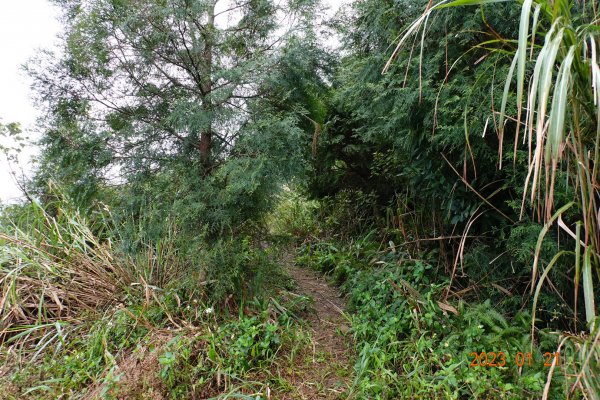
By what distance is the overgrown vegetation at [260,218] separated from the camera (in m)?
2.12

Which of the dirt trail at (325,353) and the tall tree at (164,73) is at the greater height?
the tall tree at (164,73)

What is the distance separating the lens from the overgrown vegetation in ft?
6.97

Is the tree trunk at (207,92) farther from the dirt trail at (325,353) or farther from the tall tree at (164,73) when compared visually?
the dirt trail at (325,353)

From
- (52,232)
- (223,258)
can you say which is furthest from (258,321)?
(52,232)

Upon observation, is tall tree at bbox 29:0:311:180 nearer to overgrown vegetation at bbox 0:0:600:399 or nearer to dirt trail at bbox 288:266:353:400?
overgrown vegetation at bbox 0:0:600:399

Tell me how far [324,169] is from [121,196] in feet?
6.90

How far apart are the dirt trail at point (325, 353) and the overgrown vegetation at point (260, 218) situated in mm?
25

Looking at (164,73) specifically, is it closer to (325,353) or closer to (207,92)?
(207,92)

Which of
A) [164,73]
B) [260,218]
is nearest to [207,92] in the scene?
[164,73]

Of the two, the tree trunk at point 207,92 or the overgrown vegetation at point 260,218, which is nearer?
the overgrown vegetation at point 260,218

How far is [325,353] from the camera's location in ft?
8.29

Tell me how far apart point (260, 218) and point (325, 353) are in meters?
1.07

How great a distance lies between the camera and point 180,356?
7.24ft

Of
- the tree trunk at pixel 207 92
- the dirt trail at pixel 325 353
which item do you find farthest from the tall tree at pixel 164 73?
the dirt trail at pixel 325 353
